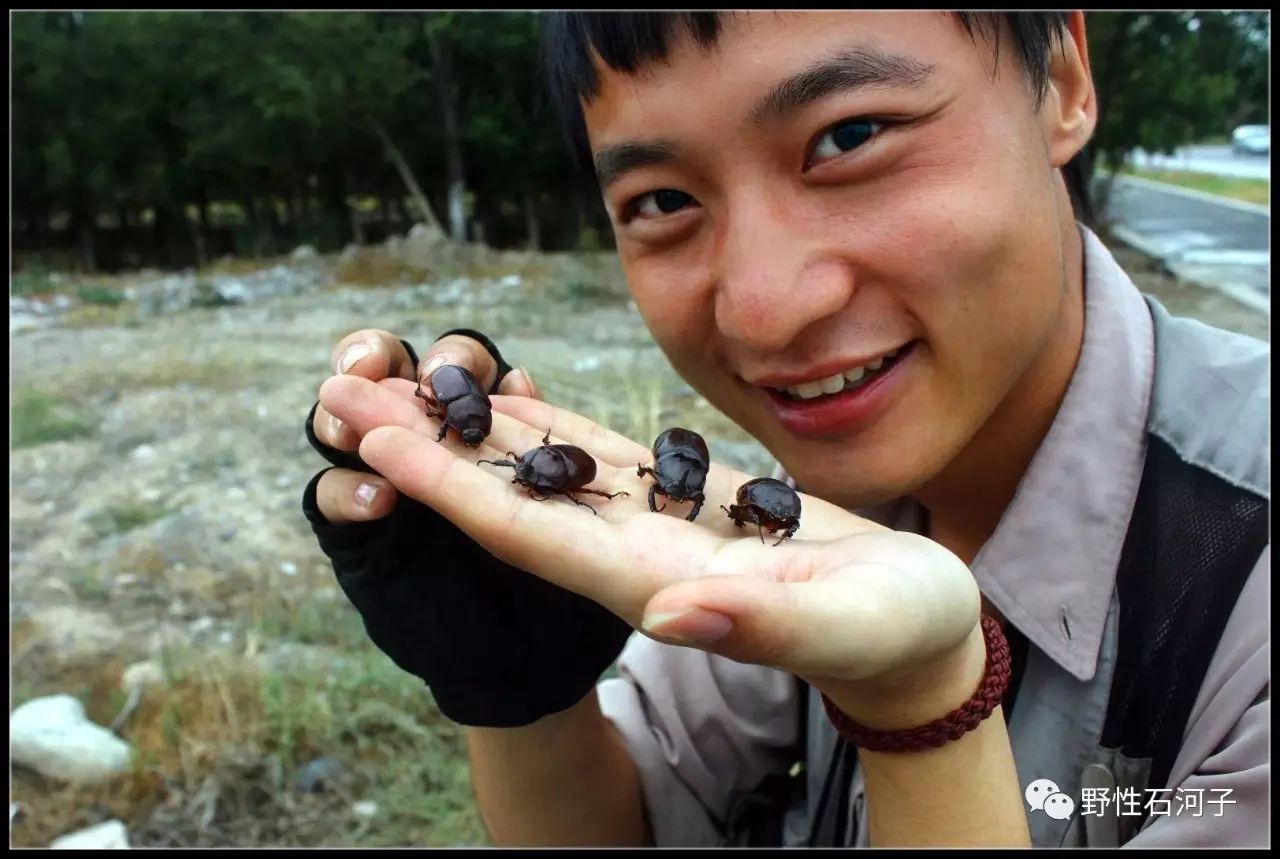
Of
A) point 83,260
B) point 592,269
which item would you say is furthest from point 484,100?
point 83,260

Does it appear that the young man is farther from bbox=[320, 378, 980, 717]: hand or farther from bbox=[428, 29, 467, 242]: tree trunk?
bbox=[428, 29, 467, 242]: tree trunk

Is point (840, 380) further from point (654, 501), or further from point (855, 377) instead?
point (654, 501)

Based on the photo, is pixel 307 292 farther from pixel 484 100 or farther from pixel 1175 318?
pixel 1175 318

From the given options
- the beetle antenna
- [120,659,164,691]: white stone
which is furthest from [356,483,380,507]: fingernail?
[120,659,164,691]: white stone

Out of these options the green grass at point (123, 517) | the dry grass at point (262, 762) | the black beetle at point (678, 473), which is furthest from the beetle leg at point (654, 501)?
the green grass at point (123, 517)

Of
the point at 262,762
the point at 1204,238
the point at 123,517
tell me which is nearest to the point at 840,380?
the point at 262,762
